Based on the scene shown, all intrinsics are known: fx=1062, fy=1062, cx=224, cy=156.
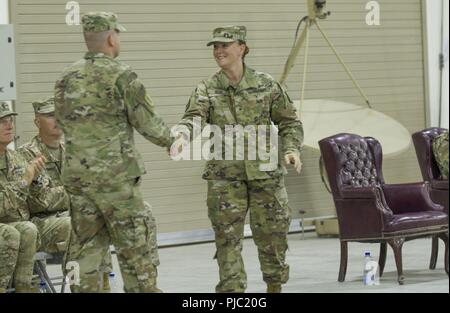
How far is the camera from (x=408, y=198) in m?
8.42

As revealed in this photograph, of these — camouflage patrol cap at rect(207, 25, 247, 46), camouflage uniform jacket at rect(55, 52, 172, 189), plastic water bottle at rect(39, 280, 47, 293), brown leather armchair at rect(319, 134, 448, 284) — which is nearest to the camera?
camouflage uniform jacket at rect(55, 52, 172, 189)

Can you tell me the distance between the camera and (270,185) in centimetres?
661

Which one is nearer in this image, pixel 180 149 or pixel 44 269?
pixel 180 149

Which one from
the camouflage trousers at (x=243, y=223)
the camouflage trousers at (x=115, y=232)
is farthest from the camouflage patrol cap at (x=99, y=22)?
the camouflage trousers at (x=243, y=223)

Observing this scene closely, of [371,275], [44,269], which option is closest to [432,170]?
[371,275]

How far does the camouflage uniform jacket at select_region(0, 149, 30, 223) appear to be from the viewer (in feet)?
23.1

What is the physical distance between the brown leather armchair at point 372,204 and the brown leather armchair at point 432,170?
137mm

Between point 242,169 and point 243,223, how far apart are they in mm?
338

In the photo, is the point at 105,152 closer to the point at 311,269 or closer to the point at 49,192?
the point at 49,192

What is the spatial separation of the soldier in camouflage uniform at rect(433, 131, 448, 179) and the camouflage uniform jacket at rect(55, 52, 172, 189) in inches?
118

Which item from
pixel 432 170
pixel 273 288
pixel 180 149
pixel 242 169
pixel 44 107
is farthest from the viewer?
pixel 432 170

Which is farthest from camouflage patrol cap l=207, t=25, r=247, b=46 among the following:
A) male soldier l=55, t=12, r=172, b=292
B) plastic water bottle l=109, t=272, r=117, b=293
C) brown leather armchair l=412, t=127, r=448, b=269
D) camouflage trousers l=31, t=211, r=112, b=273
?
brown leather armchair l=412, t=127, r=448, b=269

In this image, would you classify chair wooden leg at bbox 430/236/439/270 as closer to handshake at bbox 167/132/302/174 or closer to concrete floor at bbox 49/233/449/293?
concrete floor at bbox 49/233/449/293
